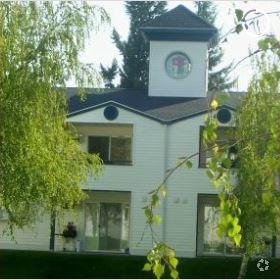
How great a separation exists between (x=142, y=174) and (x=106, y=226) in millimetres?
2394

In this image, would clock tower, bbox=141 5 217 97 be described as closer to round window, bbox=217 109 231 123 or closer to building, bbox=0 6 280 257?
building, bbox=0 6 280 257

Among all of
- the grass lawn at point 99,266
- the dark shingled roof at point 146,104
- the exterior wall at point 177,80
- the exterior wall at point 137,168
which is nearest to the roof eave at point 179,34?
the exterior wall at point 177,80

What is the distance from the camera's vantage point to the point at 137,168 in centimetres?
1670

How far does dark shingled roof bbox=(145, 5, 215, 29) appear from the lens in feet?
64.4

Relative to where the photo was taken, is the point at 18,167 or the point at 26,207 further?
the point at 26,207

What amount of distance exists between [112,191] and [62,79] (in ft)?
27.9

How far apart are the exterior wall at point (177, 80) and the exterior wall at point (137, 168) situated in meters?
2.41

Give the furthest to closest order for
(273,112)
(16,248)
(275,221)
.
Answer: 1. (16,248)
2. (275,221)
3. (273,112)

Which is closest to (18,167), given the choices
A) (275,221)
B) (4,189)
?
(4,189)

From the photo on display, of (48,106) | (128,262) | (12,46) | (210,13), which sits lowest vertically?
(128,262)

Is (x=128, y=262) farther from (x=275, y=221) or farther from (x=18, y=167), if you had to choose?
(x=18, y=167)

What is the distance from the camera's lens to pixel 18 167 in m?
8.19

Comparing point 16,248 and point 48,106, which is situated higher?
point 48,106

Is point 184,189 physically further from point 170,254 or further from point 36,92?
point 170,254
